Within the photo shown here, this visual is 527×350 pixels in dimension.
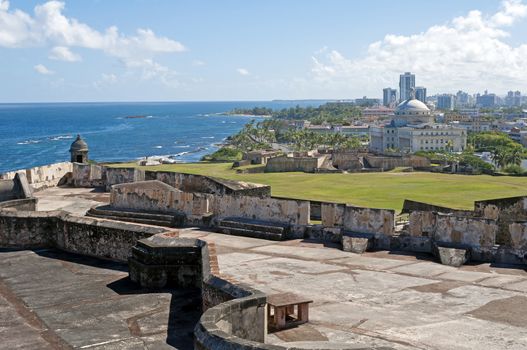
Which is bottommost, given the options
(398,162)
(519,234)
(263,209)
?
(398,162)

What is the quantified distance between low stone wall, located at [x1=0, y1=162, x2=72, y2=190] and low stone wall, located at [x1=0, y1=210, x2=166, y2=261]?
354 inches

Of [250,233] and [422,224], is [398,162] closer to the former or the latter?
[250,233]

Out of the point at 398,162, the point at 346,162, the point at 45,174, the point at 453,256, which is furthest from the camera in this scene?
the point at 346,162

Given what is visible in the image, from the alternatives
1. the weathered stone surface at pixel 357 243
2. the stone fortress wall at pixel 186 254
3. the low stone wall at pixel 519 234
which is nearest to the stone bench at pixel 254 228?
the weathered stone surface at pixel 357 243

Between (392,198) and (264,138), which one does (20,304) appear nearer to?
(392,198)

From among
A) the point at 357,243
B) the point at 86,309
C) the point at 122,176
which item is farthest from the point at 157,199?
the point at 86,309

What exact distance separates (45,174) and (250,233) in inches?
446

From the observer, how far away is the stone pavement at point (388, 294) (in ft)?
32.6

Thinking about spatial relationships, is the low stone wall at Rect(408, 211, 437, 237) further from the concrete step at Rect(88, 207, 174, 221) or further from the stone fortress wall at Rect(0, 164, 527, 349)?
the concrete step at Rect(88, 207, 174, 221)

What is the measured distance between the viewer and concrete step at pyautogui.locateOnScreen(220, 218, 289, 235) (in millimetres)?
17203

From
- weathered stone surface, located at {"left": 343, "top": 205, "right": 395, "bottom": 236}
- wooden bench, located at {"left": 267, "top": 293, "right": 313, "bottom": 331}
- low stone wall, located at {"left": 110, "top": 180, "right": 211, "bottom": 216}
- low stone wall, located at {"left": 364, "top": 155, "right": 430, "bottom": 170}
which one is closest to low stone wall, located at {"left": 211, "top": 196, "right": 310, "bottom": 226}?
low stone wall, located at {"left": 110, "top": 180, "right": 211, "bottom": 216}

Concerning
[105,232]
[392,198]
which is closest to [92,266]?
[105,232]

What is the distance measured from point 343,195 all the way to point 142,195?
2263 cm

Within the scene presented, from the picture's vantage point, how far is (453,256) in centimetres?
1485
